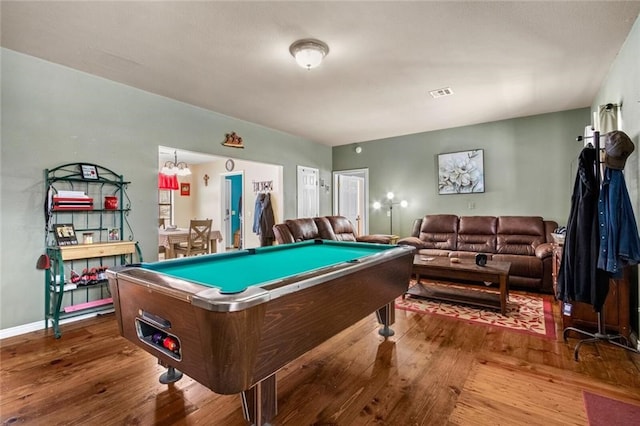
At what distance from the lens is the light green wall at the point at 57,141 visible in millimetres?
2801

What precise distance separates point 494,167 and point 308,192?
3514mm

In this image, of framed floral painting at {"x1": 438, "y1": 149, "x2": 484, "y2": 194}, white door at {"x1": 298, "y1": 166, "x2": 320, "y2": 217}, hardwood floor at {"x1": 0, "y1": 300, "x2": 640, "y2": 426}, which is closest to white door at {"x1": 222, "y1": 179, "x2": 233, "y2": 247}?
white door at {"x1": 298, "y1": 166, "x2": 320, "y2": 217}

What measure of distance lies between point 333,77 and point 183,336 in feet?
9.85

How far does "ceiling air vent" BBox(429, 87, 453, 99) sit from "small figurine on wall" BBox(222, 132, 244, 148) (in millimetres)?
2943

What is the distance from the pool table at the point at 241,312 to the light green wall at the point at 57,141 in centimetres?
201

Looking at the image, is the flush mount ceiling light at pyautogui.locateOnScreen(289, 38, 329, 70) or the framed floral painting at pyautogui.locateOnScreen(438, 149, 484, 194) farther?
the framed floral painting at pyautogui.locateOnScreen(438, 149, 484, 194)

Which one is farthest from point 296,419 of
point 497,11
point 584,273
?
point 497,11

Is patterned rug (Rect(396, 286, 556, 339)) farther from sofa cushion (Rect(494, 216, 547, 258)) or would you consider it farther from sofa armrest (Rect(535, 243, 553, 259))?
sofa cushion (Rect(494, 216, 547, 258))

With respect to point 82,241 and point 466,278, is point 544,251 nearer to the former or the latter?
point 466,278

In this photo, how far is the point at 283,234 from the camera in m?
4.67

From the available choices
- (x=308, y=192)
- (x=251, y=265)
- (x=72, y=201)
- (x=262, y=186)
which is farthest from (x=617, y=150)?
(x=262, y=186)

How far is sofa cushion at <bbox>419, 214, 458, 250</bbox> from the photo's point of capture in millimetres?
5184

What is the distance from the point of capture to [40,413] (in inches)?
67.1

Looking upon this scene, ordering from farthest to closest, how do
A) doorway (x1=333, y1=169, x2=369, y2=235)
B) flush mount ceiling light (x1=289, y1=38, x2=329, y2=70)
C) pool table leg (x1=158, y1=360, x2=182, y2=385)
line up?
1. doorway (x1=333, y1=169, x2=369, y2=235)
2. flush mount ceiling light (x1=289, y1=38, x2=329, y2=70)
3. pool table leg (x1=158, y1=360, x2=182, y2=385)
